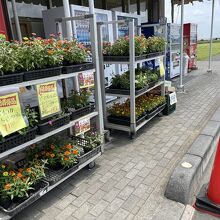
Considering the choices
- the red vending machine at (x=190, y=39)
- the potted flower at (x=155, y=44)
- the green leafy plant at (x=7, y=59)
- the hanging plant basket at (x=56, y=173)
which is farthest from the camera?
the red vending machine at (x=190, y=39)

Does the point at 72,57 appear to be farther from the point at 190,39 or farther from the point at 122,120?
the point at 190,39

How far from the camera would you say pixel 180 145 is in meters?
3.74

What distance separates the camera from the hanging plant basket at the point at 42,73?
2.20 m

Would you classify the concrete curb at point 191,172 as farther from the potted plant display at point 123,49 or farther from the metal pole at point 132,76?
the potted plant display at point 123,49

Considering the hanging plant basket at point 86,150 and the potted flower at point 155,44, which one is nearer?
the hanging plant basket at point 86,150

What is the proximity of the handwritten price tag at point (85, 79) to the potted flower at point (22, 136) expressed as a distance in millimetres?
731

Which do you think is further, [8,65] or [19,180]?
[19,180]

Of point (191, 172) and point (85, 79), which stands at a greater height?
point (85, 79)

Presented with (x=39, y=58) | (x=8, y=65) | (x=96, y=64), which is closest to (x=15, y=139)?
(x=8, y=65)

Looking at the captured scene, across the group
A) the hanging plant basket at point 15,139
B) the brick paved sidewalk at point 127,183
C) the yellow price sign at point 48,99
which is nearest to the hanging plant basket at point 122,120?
the brick paved sidewalk at point 127,183

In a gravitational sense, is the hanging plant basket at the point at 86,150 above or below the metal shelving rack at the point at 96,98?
below

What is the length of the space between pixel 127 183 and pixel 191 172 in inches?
30.2

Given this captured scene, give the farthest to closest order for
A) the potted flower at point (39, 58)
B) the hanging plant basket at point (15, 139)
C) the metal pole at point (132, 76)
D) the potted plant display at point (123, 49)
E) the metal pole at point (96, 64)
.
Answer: the potted plant display at point (123, 49) → the metal pole at point (132, 76) → the metal pole at point (96, 64) → the potted flower at point (39, 58) → the hanging plant basket at point (15, 139)

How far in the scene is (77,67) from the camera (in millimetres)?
2742
